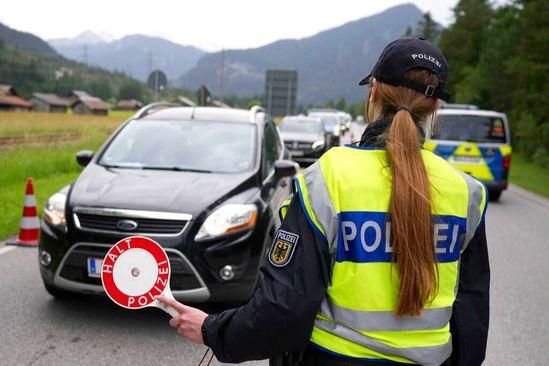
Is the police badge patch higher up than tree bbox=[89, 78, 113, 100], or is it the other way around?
the police badge patch

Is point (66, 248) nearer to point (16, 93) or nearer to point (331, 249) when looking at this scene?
point (331, 249)

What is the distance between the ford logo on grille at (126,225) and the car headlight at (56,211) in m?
0.49

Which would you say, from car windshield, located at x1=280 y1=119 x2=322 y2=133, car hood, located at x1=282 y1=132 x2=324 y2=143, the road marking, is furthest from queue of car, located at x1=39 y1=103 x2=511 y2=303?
car windshield, located at x1=280 y1=119 x2=322 y2=133

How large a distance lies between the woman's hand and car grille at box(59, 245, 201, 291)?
2599mm

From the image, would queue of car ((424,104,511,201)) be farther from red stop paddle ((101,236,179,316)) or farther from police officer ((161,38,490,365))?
red stop paddle ((101,236,179,316))

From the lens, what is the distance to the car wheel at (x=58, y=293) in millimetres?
4797

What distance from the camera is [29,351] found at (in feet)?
13.1

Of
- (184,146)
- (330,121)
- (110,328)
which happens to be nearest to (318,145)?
(184,146)

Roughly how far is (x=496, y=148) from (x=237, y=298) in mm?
9860

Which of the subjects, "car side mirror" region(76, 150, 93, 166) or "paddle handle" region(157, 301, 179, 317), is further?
"car side mirror" region(76, 150, 93, 166)

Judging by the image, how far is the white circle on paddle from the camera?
176cm

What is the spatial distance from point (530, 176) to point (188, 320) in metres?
20.8

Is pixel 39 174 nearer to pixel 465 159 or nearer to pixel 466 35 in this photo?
pixel 465 159

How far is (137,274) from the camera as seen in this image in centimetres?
178
